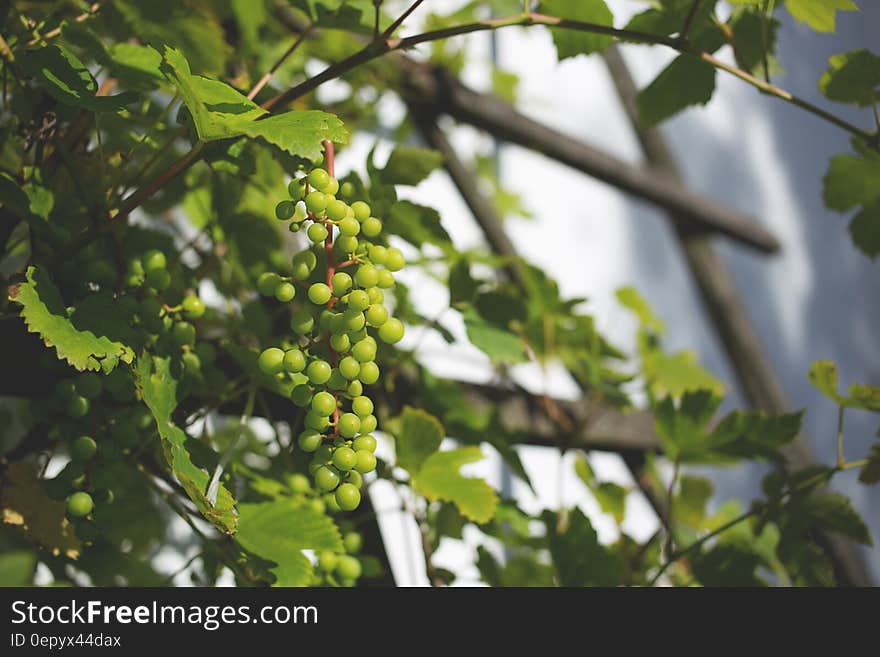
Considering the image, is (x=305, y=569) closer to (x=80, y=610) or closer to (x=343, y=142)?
(x=80, y=610)

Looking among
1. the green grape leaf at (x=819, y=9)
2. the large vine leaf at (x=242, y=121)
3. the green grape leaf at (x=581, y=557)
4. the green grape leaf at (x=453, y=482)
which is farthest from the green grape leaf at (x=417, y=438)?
the green grape leaf at (x=819, y=9)

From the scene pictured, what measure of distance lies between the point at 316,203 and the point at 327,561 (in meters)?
0.29

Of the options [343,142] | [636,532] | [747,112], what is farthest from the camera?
[747,112]

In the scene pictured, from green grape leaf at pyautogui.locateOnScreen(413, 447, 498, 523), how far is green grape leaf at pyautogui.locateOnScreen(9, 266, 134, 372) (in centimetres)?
25

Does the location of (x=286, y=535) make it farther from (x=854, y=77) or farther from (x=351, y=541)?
(x=854, y=77)

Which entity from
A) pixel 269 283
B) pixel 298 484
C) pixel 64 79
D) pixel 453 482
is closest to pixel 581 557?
pixel 453 482

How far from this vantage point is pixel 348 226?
381 millimetres

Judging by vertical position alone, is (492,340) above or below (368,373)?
above

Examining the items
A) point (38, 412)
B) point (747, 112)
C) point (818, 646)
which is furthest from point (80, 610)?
point (747, 112)

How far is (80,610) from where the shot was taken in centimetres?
44

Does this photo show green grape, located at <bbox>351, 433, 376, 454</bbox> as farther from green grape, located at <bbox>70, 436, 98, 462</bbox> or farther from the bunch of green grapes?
green grape, located at <bbox>70, 436, 98, 462</bbox>

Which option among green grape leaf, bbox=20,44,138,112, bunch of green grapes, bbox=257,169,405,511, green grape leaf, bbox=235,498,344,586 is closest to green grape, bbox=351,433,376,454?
bunch of green grapes, bbox=257,169,405,511

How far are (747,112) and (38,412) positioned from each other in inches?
90.4

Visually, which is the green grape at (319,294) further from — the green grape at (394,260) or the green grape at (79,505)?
the green grape at (79,505)
